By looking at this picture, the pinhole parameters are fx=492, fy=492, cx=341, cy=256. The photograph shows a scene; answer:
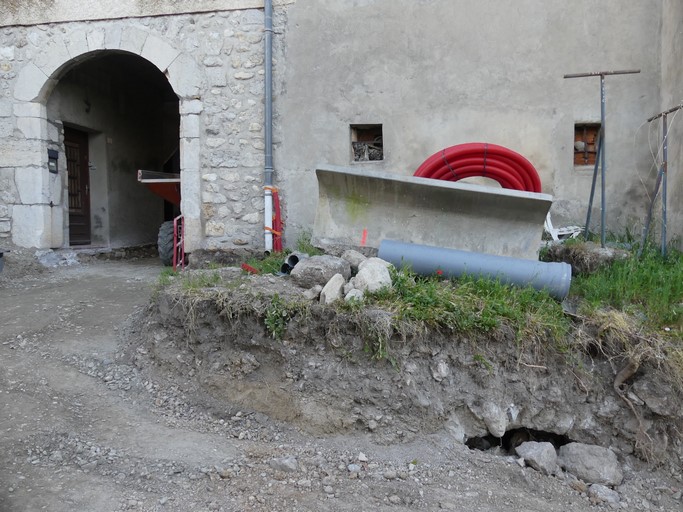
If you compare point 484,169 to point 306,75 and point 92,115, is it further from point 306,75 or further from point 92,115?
point 92,115

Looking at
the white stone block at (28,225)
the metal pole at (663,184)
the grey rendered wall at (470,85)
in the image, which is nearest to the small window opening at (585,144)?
the grey rendered wall at (470,85)

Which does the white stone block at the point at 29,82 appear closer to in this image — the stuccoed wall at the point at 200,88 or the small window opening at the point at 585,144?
the stuccoed wall at the point at 200,88

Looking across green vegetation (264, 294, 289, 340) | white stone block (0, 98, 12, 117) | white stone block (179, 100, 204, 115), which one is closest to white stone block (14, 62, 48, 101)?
white stone block (0, 98, 12, 117)

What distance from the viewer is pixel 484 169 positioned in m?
4.66

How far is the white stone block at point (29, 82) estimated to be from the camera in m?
5.68

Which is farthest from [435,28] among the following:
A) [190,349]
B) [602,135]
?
[190,349]

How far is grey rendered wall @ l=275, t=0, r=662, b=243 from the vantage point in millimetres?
4922

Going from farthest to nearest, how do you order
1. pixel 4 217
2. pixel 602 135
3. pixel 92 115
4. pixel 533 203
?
pixel 92 115 < pixel 4 217 < pixel 602 135 < pixel 533 203

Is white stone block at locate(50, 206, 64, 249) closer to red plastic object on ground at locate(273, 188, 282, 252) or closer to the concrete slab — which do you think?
red plastic object on ground at locate(273, 188, 282, 252)

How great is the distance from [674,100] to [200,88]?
15.6ft

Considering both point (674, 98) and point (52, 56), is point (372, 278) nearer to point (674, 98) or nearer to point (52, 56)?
point (674, 98)

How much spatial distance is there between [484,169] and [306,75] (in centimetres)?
222

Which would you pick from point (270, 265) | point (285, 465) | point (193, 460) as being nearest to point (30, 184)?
point (270, 265)

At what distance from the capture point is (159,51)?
5516 mm
